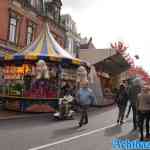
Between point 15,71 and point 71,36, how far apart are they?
23.1 m

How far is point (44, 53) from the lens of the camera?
17109mm

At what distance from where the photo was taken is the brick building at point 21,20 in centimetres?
2494

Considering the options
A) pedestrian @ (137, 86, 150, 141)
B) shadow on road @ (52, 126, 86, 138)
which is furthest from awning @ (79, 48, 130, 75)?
pedestrian @ (137, 86, 150, 141)

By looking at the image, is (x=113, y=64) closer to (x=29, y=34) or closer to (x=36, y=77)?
(x=29, y=34)

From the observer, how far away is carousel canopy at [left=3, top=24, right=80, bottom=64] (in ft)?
53.3

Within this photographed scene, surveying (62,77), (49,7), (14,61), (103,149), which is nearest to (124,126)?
(103,149)

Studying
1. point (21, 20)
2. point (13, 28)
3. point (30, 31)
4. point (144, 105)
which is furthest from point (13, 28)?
point (144, 105)

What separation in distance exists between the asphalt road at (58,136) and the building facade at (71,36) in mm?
27417

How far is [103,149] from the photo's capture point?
7566 millimetres

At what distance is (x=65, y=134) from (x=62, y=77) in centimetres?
807

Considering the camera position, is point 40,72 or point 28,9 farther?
point 28,9

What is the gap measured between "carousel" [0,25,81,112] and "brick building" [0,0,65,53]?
741 centimetres

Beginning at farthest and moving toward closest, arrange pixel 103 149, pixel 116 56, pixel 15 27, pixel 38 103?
1. pixel 116 56
2. pixel 15 27
3. pixel 38 103
4. pixel 103 149

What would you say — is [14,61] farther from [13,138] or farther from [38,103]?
[13,138]
